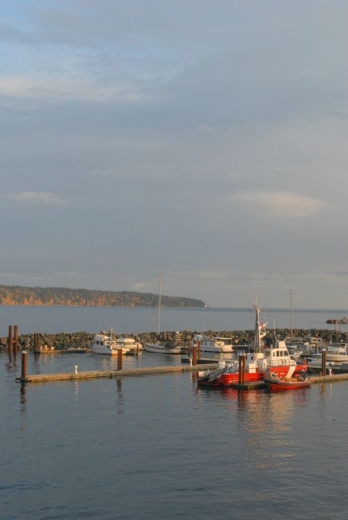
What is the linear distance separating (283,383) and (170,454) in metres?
25.3

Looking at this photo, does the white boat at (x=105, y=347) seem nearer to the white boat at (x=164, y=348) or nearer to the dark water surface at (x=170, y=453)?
the white boat at (x=164, y=348)

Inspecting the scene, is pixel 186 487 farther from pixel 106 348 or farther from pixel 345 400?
pixel 106 348

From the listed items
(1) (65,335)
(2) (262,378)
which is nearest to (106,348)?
(1) (65,335)

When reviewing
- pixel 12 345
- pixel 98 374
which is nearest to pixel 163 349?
pixel 12 345

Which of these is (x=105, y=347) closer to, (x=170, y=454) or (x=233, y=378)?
(x=233, y=378)

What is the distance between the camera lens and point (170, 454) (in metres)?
36.6

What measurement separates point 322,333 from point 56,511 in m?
127

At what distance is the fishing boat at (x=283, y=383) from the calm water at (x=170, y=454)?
4.98 feet

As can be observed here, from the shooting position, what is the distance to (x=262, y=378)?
6281cm

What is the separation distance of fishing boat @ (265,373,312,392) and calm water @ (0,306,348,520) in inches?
59.8

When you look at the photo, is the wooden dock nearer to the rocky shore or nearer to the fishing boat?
the fishing boat

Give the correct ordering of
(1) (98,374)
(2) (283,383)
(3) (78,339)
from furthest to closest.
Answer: (3) (78,339) < (1) (98,374) < (2) (283,383)

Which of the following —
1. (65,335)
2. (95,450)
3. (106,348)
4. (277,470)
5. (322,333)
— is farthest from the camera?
(322,333)

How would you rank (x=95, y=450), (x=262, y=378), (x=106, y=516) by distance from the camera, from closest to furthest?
(x=106, y=516) → (x=95, y=450) → (x=262, y=378)
